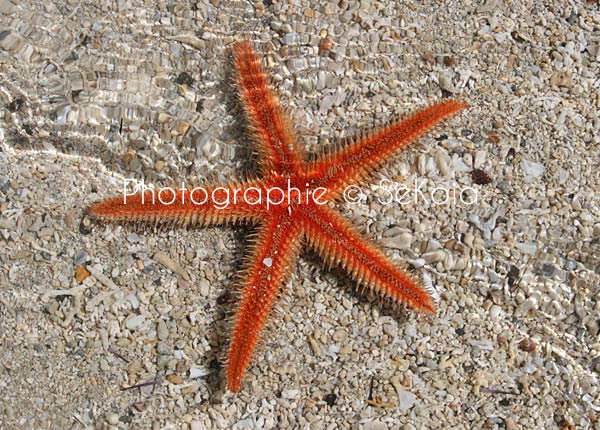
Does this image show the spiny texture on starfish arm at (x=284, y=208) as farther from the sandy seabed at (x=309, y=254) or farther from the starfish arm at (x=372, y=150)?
the sandy seabed at (x=309, y=254)

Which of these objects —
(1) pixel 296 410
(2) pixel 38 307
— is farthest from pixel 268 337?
(2) pixel 38 307

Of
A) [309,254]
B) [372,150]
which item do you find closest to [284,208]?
[309,254]

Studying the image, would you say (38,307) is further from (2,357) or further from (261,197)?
(261,197)

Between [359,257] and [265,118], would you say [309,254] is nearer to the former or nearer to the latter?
[359,257]

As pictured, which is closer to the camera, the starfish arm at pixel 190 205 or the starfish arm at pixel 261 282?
the starfish arm at pixel 261 282

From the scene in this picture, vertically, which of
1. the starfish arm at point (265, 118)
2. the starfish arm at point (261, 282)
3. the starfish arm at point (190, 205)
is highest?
the starfish arm at point (265, 118)

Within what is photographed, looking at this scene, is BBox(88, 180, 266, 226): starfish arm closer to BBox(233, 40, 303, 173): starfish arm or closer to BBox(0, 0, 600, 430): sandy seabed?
BBox(233, 40, 303, 173): starfish arm

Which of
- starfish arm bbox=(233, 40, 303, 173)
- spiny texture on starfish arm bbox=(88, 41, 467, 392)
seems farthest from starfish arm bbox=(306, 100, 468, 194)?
starfish arm bbox=(233, 40, 303, 173)

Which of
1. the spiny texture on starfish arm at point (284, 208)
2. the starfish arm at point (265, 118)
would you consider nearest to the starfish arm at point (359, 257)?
the spiny texture on starfish arm at point (284, 208)
